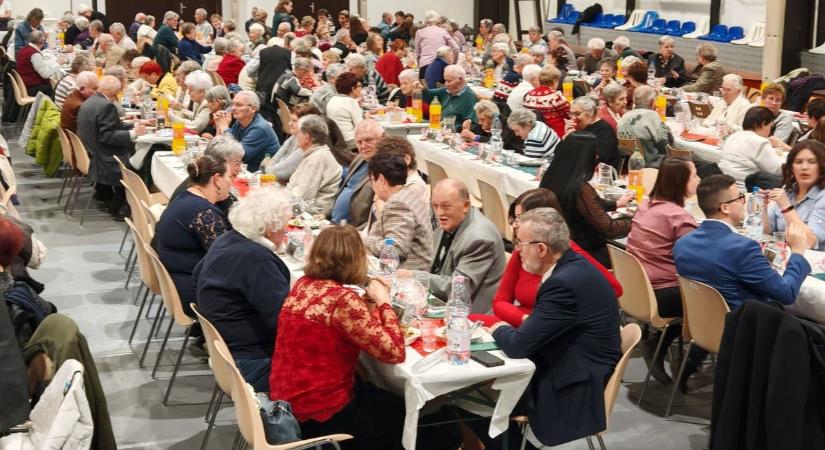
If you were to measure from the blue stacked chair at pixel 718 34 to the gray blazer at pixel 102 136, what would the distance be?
10.6m

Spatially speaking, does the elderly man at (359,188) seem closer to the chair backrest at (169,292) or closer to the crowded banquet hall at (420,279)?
the crowded banquet hall at (420,279)

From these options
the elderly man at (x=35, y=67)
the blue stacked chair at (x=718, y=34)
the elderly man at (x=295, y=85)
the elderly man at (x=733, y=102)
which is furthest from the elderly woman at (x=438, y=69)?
the blue stacked chair at (x=718, y=34)

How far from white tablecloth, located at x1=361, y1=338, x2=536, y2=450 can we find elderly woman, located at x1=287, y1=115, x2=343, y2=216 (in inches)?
115

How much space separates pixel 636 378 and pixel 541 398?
1.83 metres

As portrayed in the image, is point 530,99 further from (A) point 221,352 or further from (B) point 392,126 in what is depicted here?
(A) point 221,352

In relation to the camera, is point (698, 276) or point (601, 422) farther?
point (698, 276)

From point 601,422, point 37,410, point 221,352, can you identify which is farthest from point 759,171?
point 37,410

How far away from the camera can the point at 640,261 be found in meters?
5.83

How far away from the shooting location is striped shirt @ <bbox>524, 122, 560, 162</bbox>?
8.25 meters

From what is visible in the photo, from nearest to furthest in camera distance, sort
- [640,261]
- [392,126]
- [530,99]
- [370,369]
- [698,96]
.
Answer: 1. [370,369]
2. [640,261]
3. [530,99]
4. [392,126]
5. [698,96]

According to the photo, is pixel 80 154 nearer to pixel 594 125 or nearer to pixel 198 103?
pixel 198 103

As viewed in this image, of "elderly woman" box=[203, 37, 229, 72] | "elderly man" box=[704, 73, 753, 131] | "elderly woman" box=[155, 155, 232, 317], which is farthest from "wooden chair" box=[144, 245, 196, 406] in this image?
"elderly woman" box=[203, 37, 229, 72]

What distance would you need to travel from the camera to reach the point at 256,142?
849cm

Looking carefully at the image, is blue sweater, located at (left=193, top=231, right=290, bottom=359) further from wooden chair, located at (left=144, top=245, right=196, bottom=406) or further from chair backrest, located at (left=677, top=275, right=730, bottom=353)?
chair backrest, located at (left=677, top=275, right=730, bottom=353)
